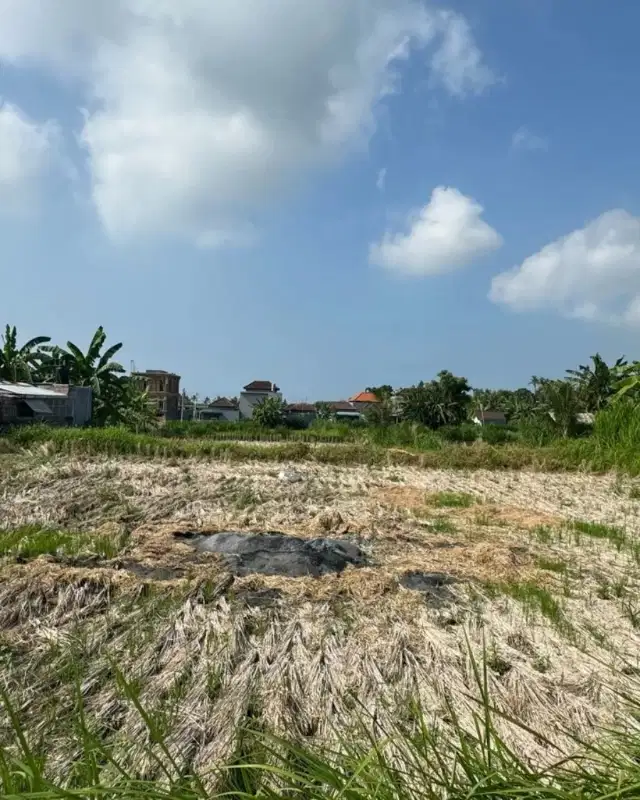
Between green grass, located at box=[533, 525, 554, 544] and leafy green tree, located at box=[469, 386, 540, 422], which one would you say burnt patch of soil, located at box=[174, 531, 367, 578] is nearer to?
green grass, located at box=[533, 525, 554, 544]

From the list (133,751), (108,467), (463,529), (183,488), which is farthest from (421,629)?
(108,467)

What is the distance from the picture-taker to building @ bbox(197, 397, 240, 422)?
48750 mm

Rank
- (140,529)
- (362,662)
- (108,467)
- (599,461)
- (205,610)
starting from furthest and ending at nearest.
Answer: (599,461) → (108,467) → (140,529) → (205,610) → (362,662)

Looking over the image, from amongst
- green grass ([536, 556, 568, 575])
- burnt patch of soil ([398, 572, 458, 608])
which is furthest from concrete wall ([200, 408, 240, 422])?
burnt patch of soil ([398, 572, 458, 608])

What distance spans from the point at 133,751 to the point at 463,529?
481 cm

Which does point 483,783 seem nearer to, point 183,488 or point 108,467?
point 183,488

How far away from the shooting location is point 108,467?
1058cm

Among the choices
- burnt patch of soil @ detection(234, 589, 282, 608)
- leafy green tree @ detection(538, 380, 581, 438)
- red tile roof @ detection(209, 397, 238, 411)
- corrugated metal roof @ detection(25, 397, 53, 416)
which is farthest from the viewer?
red tile roof @ detection(209, 397, 238, 411)

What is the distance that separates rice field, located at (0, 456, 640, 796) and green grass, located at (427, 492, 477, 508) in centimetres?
110

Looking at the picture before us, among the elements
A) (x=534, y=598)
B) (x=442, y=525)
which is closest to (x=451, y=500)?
(x=442, y=525)

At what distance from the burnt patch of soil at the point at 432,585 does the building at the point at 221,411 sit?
143 feet

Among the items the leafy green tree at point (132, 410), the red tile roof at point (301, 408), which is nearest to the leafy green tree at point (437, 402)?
the leafy green tree at point (132, 410)

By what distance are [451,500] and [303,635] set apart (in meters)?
5.47

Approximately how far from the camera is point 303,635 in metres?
3.10
